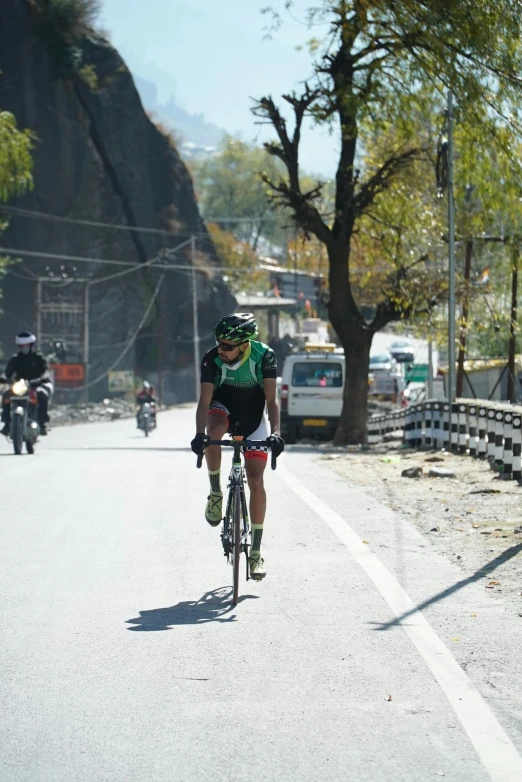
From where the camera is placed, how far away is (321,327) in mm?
128125

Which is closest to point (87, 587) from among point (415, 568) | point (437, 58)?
point (415, 568)

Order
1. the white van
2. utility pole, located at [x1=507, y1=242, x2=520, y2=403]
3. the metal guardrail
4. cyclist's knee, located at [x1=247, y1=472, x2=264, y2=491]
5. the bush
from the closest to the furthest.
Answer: cyclist's knee, located at [x1=247, y1=472, x2=264, y2=491], the metal guardrail, utility pole, located at [x1=507, y1=242, x2=520, y2=403], the white van, the bush

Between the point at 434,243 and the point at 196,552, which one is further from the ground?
the point at 434,243

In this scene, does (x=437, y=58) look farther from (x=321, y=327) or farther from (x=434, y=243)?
(x=321, y=327)

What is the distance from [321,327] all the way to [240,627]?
12133 centimetres

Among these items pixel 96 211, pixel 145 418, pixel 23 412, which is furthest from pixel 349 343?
pixel 96 211

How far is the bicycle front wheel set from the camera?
7.83 metres

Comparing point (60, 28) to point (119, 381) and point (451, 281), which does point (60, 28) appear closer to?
point (119, 381)

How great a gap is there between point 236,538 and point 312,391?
24.1 m

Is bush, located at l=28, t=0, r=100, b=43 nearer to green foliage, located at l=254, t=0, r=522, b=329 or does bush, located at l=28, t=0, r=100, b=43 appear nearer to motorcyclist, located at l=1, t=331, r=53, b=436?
green foliage, located at l=254, t=0, r=522, b=329

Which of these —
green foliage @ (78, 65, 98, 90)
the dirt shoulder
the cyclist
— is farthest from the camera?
green foliage @ (78, 65, 98, 90)

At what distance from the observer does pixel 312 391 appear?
3206 cm

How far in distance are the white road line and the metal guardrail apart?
269 inches

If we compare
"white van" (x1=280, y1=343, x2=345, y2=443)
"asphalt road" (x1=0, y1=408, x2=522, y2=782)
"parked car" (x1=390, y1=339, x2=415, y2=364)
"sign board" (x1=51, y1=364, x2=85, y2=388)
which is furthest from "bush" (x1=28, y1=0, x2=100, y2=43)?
"asphalt road" (x1=0, y1=408, x2=522, y2=782)
